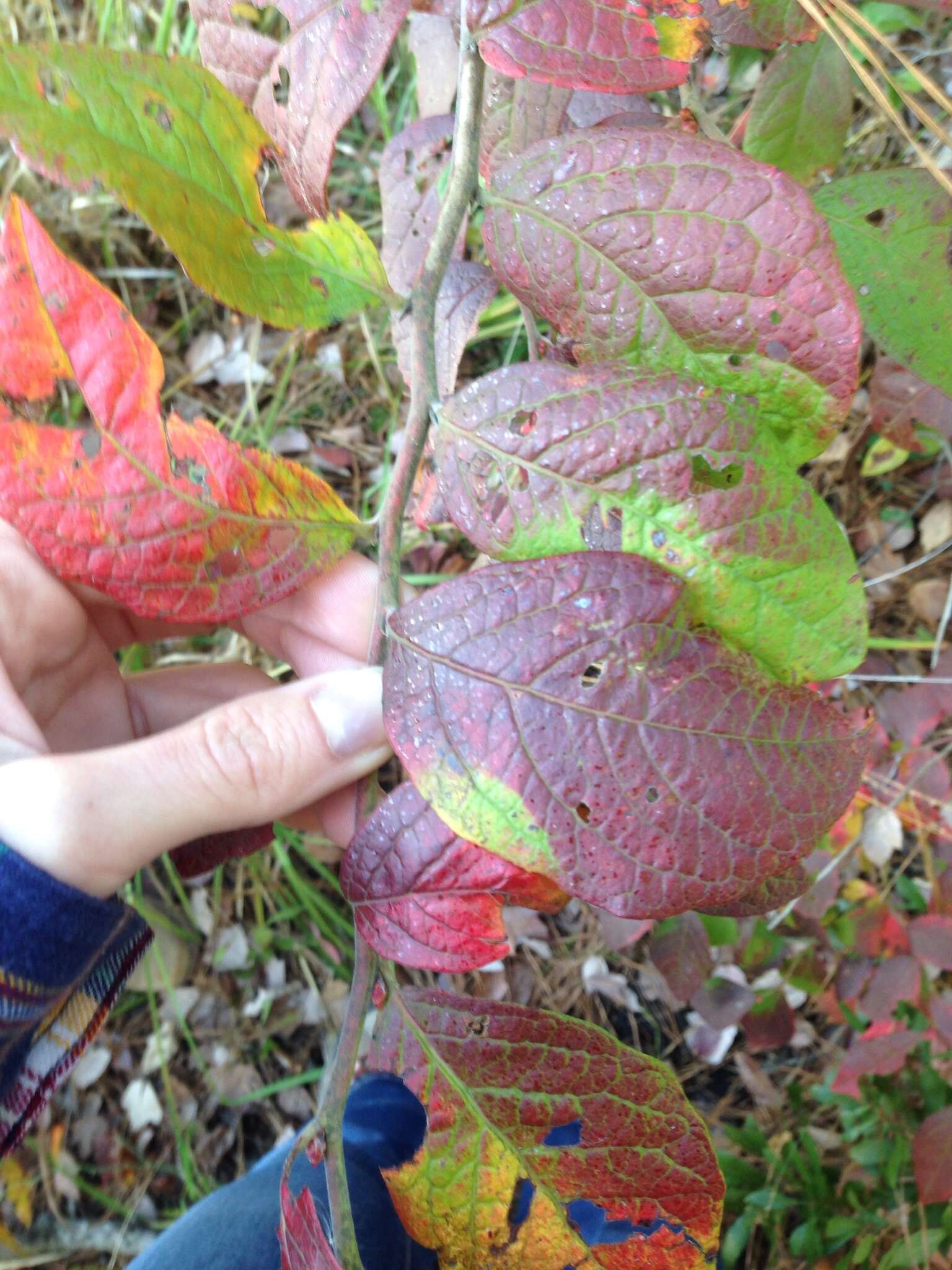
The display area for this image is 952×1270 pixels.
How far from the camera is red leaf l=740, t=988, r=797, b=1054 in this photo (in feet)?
4.39

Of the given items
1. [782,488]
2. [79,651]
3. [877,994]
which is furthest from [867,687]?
[79,651]

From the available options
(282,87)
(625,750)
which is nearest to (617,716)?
(625,750)

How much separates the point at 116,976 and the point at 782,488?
2.59 feet

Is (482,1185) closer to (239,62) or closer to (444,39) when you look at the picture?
(239,62)

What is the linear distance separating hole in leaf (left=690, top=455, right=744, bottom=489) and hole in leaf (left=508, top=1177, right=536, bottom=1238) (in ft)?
1.88

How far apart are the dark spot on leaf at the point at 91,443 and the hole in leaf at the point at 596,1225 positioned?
0.71 m

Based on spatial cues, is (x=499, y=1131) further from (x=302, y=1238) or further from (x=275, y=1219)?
(x=275, y=1219)

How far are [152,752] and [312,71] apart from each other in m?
0.59

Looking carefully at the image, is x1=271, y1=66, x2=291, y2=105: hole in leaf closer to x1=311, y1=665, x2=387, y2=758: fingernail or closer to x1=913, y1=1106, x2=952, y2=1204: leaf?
x1=311, y1=665, x2=387, y2=758: fingernail

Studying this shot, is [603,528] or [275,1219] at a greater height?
[603,528]

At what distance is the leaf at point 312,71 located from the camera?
69cm

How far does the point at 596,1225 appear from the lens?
726mm

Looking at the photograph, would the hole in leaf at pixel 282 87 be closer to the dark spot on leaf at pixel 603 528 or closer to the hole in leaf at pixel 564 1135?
the dark spot on leaf at pixel 603 528

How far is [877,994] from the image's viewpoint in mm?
1215
